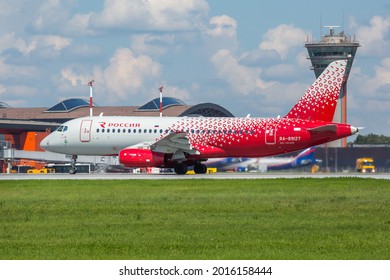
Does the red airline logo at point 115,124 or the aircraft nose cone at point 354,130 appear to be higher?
the red airline logo at point 115,124

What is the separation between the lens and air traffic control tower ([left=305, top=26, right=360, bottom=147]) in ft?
472

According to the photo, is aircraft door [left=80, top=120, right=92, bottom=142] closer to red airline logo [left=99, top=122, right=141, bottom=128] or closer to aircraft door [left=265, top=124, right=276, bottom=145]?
red airline logo [left=99, top=122, right=141, bottom=128]

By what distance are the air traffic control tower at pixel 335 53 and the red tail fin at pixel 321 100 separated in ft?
254

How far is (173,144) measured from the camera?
61156 millimetres

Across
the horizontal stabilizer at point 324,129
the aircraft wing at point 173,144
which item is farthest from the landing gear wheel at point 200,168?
the horizontal stabilizer at point 324,129

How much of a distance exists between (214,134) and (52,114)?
8593 centimetres

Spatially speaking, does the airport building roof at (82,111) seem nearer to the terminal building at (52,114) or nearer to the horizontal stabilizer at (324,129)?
the terminal building at (52,114)

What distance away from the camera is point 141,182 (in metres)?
50.9

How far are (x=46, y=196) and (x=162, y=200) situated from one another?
5.43 m

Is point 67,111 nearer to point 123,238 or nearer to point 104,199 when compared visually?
point 104,199

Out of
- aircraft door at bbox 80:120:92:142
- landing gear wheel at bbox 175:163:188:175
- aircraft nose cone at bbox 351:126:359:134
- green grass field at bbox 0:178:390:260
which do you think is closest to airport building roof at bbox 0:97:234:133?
aircraft door at bbox 80:120:92:142

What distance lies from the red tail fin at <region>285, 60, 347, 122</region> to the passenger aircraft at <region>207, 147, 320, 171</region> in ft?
35.4

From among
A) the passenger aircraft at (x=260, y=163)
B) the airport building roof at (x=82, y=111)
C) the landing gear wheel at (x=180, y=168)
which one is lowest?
the landing gear wheel at (x=180, y=168)

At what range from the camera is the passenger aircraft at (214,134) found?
62.8 metres
